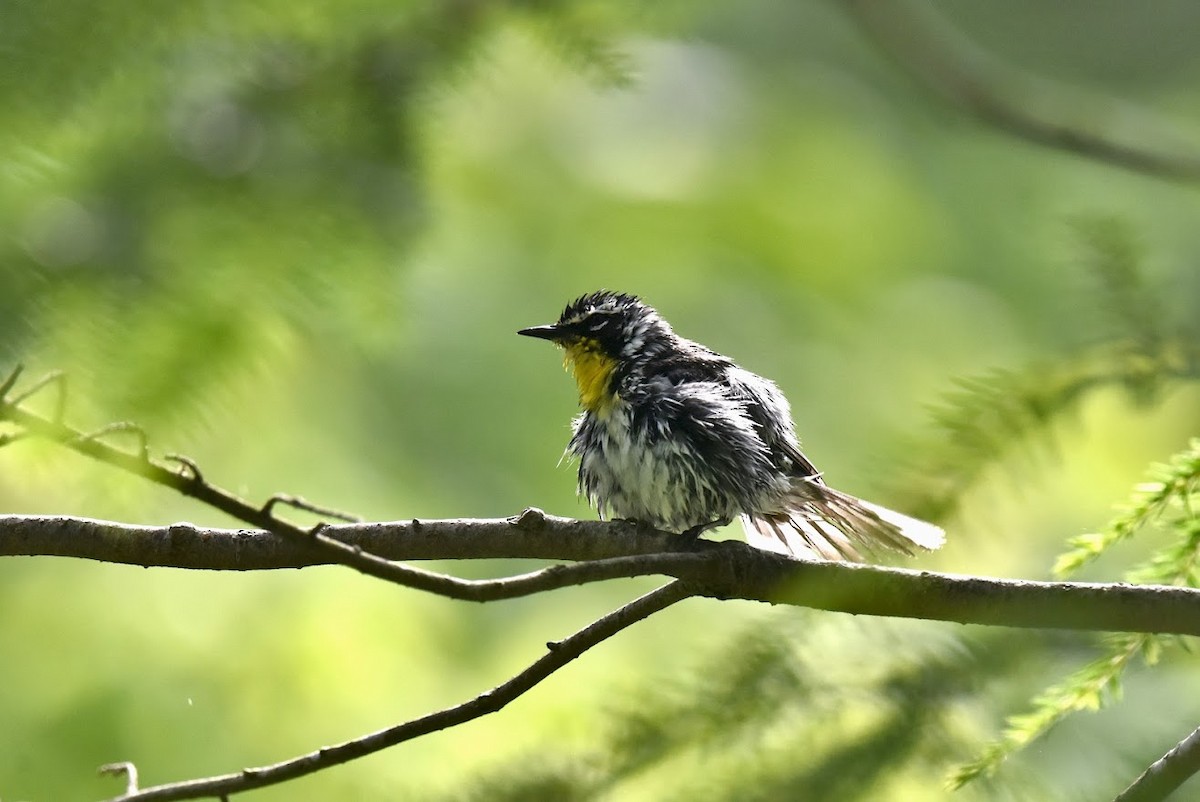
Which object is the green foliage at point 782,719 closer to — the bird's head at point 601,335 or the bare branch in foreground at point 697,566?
the bare branch in foreground at point 697,566

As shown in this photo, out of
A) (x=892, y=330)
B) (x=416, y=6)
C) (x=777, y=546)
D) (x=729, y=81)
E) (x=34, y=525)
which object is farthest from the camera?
(x=729, y=81)

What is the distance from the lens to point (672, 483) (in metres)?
3.35

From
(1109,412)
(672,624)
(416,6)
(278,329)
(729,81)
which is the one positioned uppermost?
(729,81)

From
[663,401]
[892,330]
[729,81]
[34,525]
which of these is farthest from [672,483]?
[729,81]

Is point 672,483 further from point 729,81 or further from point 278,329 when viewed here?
point 729,81

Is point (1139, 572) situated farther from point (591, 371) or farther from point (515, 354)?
point (515, 354)

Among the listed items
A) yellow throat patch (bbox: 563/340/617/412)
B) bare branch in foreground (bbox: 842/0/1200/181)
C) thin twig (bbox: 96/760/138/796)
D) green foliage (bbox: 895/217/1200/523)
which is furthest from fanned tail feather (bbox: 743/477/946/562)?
thin twig (bbox: 96/760/138/796)

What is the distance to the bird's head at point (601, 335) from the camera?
3.71 metres

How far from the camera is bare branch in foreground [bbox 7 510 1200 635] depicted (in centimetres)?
200

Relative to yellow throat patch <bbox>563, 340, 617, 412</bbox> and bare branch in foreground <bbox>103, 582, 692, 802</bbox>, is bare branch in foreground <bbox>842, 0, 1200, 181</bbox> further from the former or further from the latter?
bare branch in foreground <bbox>103, 582, 692, 802</bbox>

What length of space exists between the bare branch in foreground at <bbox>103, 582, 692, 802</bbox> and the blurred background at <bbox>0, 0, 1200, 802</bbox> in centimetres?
25

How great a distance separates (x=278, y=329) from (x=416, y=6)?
0.88m

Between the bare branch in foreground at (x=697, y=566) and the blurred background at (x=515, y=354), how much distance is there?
18cm

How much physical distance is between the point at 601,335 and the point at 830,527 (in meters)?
0.85
